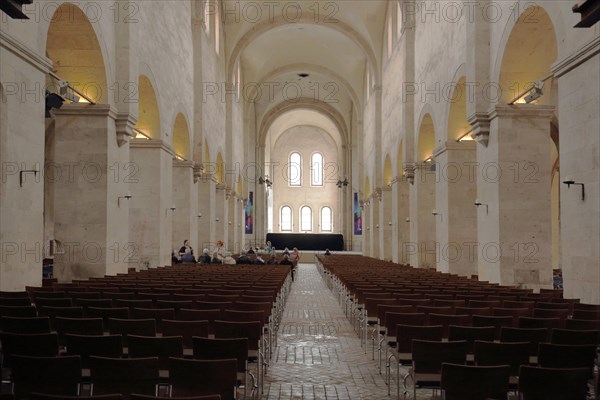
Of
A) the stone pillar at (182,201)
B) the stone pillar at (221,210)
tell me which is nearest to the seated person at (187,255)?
the stone pillar at (182,201)

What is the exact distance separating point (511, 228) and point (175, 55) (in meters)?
13.3

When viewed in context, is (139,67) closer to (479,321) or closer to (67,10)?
(67,10)

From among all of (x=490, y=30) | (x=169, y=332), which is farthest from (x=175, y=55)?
(x=169, y=332)

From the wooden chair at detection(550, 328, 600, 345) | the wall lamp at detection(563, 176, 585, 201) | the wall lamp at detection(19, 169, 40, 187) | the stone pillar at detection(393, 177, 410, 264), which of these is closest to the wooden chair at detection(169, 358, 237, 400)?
the wooden chair at detection(550, 328, 600, 345)

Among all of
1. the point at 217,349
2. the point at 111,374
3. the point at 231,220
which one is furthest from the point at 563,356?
the point at 231,220

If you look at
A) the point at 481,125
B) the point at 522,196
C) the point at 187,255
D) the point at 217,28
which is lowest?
the point at 187,255

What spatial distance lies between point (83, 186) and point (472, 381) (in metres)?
12.0

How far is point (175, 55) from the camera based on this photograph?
21.9 metres

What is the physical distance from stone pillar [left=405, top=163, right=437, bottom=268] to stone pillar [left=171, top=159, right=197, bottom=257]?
28.4 feet

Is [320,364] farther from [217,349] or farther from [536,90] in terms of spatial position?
[536,90]

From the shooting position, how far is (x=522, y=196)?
47.3 ft

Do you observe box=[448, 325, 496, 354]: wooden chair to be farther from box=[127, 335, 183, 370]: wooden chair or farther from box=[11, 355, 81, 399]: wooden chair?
box=[11, 355, 81, 399]: wooden chair

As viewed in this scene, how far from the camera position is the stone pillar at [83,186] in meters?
14.3

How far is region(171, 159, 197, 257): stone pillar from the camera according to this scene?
23906 mm
